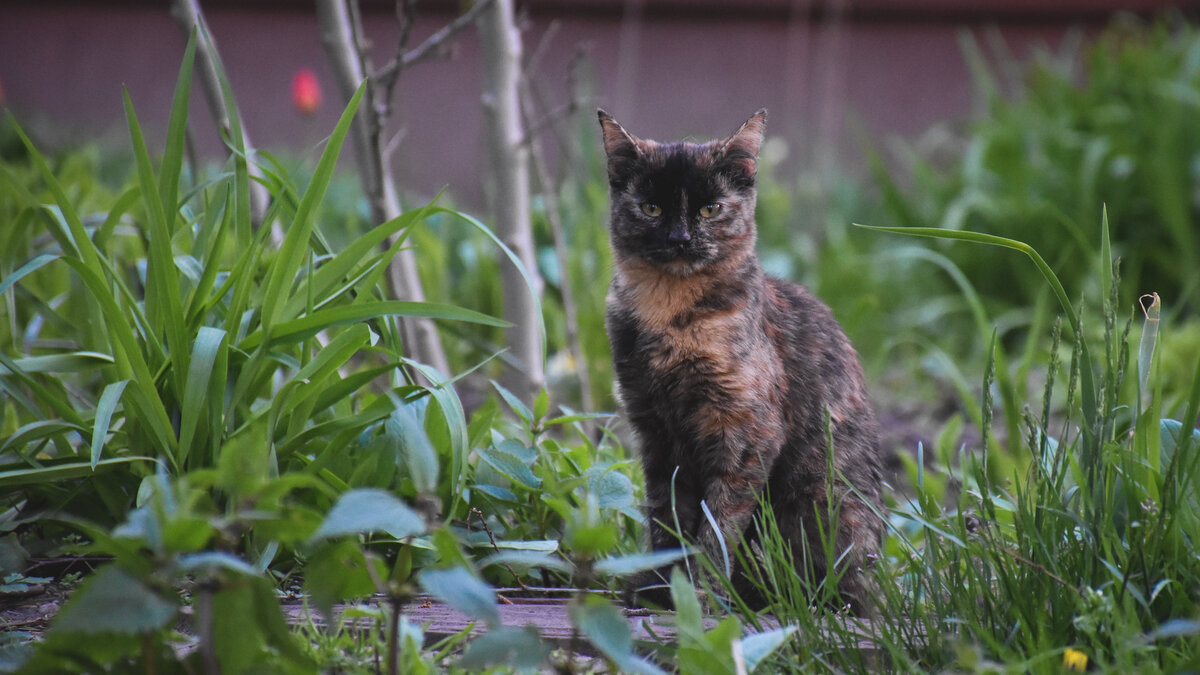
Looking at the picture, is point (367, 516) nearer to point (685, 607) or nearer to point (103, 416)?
point (685, 607)

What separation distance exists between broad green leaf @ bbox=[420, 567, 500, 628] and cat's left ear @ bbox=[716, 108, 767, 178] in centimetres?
133

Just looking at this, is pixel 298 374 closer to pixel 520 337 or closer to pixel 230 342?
pixel 230 342

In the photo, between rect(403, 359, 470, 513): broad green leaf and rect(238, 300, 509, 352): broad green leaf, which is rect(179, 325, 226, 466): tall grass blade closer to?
rect(238, 300, 509, 352): broad green leaf

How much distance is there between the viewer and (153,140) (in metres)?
6.07

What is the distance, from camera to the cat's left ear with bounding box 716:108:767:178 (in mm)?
2158

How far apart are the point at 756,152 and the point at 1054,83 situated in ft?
12.4

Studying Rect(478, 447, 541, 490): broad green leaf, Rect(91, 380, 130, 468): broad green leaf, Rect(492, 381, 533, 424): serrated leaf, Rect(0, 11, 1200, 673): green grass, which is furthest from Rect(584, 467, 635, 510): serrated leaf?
Rect(91, 380, 130, 468): broad green leaf

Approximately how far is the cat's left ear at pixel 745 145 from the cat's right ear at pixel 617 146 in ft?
0.62

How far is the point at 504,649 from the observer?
1089 millimetres

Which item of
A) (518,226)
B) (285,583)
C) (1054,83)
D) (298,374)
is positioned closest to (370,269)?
(298,374)

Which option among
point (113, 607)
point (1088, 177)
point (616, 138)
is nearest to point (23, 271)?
point (113, 607)

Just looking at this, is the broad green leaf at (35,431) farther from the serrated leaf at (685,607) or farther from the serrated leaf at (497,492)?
the serrated leaf at (685,607)

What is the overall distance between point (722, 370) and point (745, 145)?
0.56 metres

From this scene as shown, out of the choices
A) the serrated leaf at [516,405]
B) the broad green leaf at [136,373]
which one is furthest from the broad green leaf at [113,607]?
the serrated leaf at [516,405]
